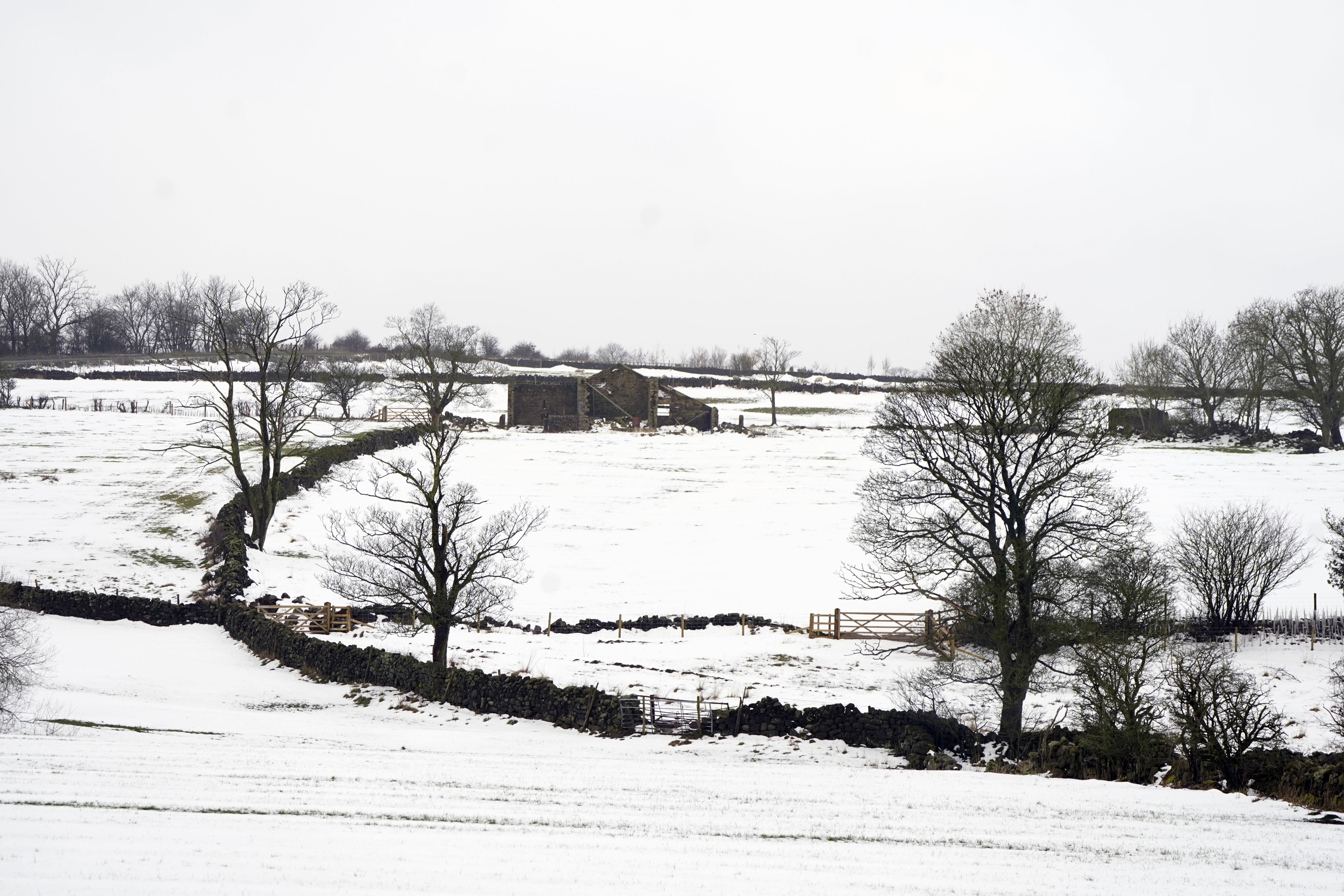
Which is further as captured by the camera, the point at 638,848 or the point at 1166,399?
the point at 1166,399

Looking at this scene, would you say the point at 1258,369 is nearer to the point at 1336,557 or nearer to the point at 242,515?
the point at 1336,557

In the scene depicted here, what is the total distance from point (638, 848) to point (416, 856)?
264cm

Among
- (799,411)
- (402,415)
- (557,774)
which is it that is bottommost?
(557,774)

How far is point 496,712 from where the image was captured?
19.6m

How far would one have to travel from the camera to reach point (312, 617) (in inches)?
1063

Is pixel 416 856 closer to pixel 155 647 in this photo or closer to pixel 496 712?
pixel 496 712

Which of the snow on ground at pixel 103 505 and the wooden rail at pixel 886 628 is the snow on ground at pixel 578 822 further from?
the snow on ground at pixel 103 505

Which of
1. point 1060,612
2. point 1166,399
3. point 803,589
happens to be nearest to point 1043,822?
point 1060,612

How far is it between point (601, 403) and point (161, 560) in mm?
42495

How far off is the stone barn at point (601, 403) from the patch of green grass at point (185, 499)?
3007 centimetres

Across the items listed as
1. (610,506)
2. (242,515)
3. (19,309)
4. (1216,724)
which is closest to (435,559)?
(1216,724)

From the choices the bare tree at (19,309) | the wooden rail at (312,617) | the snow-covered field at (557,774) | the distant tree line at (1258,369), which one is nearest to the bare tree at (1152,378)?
the distant tree line at (1258,369)

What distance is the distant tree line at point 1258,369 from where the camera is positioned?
58281 millimetres

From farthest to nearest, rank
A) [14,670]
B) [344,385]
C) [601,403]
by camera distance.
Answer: [601,403] → [344,385] → [14,670]
